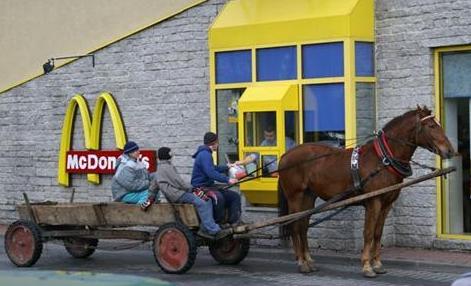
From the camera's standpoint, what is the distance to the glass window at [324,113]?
13406 mm

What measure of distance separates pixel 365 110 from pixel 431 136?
2780mm

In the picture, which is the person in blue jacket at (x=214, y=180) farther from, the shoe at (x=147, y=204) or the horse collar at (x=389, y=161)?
the horse collar at (x=389, y=161)

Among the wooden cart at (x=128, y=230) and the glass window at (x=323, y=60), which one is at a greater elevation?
the glass window at (x=323, y=60)

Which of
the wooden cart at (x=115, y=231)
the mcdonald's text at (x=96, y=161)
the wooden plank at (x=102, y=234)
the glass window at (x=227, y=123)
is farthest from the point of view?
the mcdonald's text at (x=96, y=161)

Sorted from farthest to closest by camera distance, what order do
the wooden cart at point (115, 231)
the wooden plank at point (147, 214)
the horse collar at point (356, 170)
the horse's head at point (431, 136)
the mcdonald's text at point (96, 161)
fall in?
the mcdonald's text at point (96, 161) < the wooden plank at point (147, 214) < the wooden cart at point (115, 231) < the horse collar at point (356, 170) < the horse's head at point (431, 136)

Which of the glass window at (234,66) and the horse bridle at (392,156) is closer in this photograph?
the horse bridle at (392,156)

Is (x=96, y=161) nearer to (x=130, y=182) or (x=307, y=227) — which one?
(x=130, y=182)

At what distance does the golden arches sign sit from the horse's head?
685cm

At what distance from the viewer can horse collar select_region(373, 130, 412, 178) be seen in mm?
10938

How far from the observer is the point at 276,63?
1404cm

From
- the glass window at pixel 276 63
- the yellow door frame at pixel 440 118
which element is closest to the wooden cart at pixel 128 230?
the yellow door frame at pixel 440 118

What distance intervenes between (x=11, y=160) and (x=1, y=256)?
4.64m

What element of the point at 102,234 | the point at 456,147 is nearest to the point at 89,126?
the point at 102,234

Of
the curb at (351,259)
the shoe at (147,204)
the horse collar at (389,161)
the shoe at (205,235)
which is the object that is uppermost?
the horse collar at (389,161)
